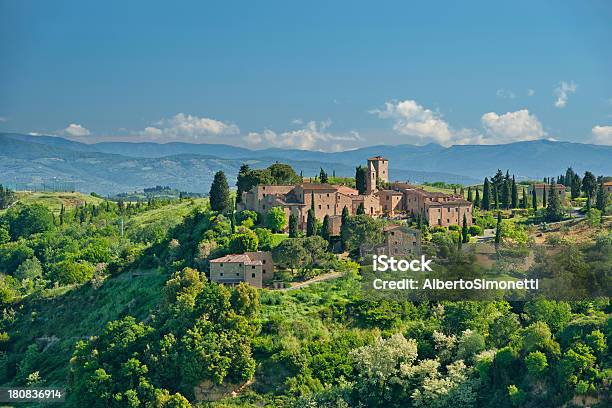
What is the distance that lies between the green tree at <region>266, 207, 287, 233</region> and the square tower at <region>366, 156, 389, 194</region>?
12903mm

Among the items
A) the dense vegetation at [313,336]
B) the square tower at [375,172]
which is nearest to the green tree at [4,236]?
the dense vegetation at [313,336]

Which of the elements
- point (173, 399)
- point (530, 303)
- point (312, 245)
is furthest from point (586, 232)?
point (173, 399)

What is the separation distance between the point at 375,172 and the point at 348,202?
9.57m

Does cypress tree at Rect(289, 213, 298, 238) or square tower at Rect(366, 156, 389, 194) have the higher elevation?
square tower at Rect(366, 156, 389, 194)

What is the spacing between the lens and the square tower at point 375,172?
215 feet

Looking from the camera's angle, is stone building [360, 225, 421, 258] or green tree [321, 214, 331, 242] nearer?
stone building [360, 225, 421, 258]

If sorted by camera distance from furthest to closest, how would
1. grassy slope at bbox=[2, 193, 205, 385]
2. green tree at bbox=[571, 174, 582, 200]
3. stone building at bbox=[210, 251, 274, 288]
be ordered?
green tree at bbox=[571, 174, 582, 200] → grassy slope at bbox=[2, 193, 205, 385] → stone building at bbox=[210, 251, 274, 288]

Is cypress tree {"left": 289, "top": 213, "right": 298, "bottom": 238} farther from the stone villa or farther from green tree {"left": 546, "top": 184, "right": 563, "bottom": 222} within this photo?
green tree {"left": 546, "top": 184, "right": 563, "bottom": 222}

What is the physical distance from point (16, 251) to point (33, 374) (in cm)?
4516

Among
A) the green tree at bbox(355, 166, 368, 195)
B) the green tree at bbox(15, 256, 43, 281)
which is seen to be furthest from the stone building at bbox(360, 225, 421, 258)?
the green tree at bbox(15, 256, 43, 281)

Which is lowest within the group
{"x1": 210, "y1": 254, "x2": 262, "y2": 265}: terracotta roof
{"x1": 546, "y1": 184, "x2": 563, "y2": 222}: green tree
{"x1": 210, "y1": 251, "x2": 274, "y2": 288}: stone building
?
{"x1": 210, "y1": 251, "x2": 274, "y2": 288}: stone building

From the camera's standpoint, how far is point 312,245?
47.4 m

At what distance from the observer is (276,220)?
2144 inches

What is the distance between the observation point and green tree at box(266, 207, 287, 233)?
54503 mm
